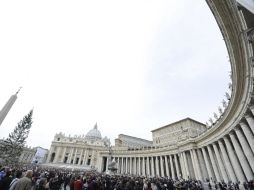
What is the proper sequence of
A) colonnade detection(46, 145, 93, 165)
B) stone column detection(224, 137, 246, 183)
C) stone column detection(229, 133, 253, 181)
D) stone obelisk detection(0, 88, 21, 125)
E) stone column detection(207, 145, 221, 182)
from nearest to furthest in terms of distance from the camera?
stone column detection(229, 133, 253, 181), stone column detection(224, 137, 246, 183), stone obelisk detection(0, 88, 21, 125), stone column detection(207, 145, 221, 182), colonnade detection(46, 145, 93, 165)

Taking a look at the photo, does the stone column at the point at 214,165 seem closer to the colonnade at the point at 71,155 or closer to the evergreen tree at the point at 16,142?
the evergreen tree at the point at 16,142

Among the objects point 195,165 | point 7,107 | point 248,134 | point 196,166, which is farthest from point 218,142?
point 7,107

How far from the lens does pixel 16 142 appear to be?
4612 centimetres

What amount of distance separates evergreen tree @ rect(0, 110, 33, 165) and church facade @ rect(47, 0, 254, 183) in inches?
1111

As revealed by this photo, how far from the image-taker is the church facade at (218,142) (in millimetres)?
10797

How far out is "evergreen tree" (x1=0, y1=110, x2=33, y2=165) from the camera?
41.3 meters

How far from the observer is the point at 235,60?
44.9 ft

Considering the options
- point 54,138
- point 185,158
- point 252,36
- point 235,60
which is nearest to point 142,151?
point 185,158

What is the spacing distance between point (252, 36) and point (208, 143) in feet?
83.7

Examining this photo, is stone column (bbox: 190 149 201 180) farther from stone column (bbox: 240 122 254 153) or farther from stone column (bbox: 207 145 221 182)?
stone column (bbox: 240 122 254 153)

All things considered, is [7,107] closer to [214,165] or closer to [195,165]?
[214,165]

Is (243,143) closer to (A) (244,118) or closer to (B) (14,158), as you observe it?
(A) (244,118)

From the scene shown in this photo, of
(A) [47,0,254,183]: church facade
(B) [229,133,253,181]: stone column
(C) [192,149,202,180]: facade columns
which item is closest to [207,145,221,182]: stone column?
(A) [47,0,254,183]: church facade

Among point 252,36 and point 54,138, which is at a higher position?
point 54,138
